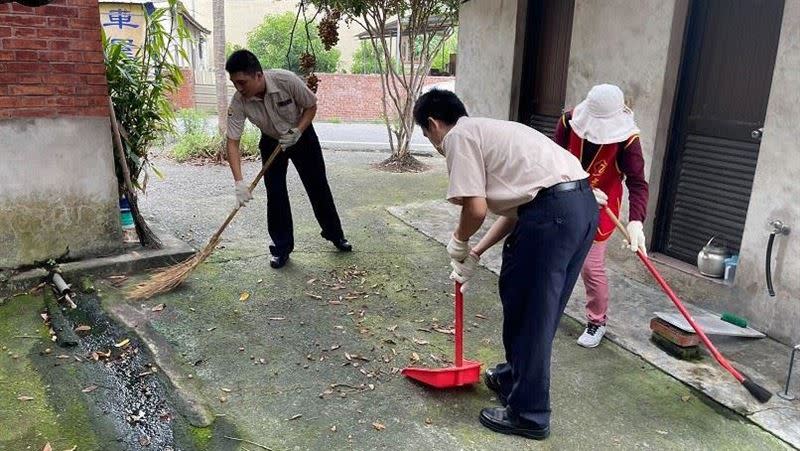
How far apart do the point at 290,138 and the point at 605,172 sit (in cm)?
231

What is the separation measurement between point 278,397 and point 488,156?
5.15ft

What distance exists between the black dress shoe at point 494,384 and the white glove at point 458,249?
0.67 metres

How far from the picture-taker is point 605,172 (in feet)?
11.2

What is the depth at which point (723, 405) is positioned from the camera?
297cm

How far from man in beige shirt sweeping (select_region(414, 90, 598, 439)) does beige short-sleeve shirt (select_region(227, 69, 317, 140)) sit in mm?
2089

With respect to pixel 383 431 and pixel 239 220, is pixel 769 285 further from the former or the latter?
pixel 239 220

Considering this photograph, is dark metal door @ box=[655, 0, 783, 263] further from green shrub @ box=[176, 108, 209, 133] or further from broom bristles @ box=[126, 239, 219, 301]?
green shrub @ box=[176, 108, 209, 133]

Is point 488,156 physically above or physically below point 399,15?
below

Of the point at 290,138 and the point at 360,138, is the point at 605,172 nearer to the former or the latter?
the point at 290,138

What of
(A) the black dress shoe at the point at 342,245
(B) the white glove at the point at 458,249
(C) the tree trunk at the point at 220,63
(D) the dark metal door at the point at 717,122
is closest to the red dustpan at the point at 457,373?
(B) the white glove at the point at 458,249

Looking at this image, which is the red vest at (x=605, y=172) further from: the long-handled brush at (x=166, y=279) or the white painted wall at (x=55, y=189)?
the white painted wall at (x=55, y=189)

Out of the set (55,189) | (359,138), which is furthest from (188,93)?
(55,189)

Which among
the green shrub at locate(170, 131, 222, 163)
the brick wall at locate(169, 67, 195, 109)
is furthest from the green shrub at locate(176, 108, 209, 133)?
the brick wall at locate(169, 67, 195, 109)

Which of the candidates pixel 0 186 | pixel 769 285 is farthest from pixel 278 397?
pixel 769 285
